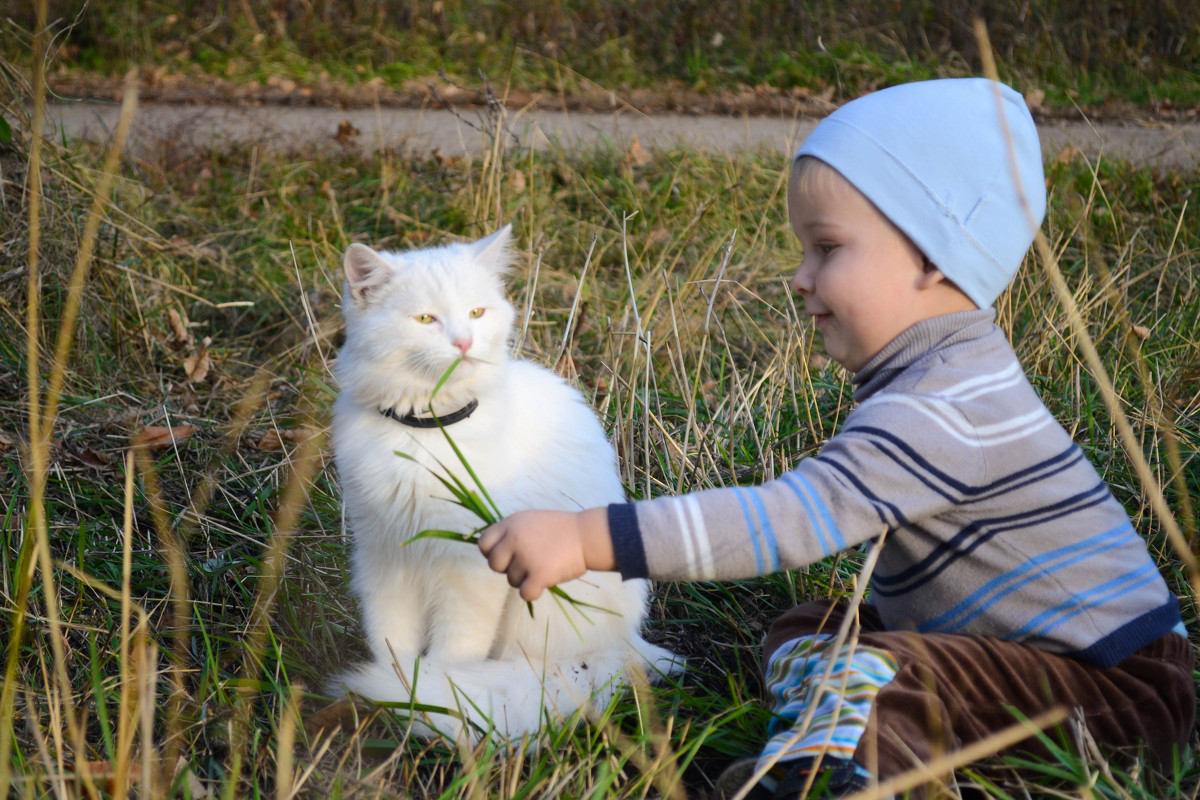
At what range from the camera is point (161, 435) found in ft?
8.87

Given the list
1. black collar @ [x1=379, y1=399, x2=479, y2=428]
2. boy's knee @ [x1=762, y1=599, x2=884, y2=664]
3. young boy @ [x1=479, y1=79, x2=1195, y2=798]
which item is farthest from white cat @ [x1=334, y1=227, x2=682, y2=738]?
young boy @ [x1=479, y1=79, x2=1195, y2=798]

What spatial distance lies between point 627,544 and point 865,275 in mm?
576

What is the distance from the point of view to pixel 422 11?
8852 mm

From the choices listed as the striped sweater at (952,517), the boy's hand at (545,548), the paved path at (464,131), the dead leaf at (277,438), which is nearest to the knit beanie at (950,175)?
the striped sweater at (952,517)

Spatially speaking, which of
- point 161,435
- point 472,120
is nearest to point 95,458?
point 161,435

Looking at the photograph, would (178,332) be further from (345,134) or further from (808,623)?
(345,134)

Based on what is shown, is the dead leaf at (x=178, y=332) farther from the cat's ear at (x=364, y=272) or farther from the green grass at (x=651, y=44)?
the green grass at (x=651, y=44)

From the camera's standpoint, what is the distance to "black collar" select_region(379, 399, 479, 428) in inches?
71.1

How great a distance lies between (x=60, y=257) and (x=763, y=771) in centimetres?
274

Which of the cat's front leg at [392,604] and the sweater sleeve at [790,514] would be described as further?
the cat's front leg at [392,604]

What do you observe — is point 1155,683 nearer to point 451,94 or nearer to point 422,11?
point 451,94

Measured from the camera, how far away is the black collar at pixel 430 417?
1.81 m

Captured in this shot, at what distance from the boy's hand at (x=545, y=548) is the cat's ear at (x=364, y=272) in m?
0.83

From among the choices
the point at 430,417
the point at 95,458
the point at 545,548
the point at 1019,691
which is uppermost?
the point at 545,548
